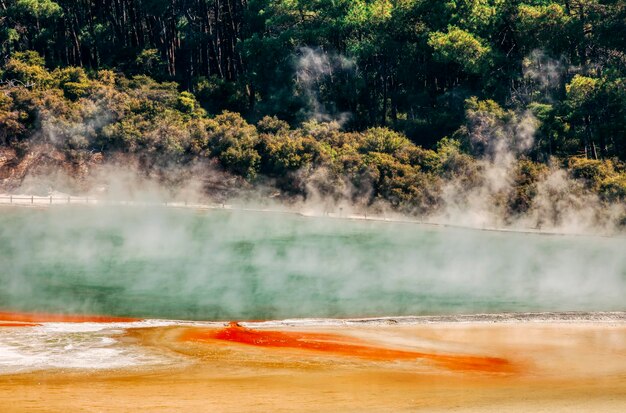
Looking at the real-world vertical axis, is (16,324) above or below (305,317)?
above

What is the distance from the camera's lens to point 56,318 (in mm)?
26547

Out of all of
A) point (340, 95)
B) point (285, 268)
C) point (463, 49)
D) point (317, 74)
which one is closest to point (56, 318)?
point (285, 268)

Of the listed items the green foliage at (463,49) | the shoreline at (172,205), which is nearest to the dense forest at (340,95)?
the green foliage at (463,49)

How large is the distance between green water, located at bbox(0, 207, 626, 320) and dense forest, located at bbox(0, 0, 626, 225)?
5.06 m

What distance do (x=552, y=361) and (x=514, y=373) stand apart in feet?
5.78

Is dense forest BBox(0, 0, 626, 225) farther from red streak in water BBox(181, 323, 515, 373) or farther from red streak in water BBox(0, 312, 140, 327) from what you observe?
red streak in water BBox(0, 312, 140, 327)

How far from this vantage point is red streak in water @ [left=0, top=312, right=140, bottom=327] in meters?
26.2

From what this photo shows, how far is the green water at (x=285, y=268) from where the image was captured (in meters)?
29.2

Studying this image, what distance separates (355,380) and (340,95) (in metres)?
38.8

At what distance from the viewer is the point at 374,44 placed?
54.6 meters

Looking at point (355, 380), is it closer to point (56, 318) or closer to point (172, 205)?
point (56, 318)

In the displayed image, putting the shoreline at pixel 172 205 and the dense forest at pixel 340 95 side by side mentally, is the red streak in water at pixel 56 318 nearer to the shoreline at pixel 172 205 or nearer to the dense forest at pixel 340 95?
the shoreline at pixel 172 205

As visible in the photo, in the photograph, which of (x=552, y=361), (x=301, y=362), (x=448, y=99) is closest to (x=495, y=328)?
(x=552, y=361)

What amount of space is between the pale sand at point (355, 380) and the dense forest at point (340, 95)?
23914 mm
